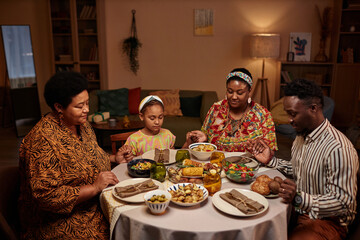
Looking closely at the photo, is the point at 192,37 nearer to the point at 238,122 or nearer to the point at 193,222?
the point at 238,122

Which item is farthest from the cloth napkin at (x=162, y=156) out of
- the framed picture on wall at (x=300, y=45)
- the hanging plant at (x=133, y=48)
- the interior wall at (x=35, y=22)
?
the interior wall at (x=35, y=22)

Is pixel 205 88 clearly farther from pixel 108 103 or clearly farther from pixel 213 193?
pixel 213 193

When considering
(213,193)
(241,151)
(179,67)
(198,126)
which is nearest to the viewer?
(213,193)

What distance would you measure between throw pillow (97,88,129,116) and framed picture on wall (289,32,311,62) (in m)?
3.34

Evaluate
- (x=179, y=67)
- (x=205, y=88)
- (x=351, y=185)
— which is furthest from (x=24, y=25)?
(x=351, y=185)

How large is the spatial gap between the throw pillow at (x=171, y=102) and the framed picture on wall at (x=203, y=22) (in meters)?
1.49

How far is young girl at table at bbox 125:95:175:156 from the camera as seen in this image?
220 centimetres

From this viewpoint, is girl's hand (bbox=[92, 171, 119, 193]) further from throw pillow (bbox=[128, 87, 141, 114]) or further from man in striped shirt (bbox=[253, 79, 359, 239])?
throw pillow (bbox=[128, 87, 141, 114])

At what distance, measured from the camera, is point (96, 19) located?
18.7ft

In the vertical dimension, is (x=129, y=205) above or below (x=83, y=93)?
below

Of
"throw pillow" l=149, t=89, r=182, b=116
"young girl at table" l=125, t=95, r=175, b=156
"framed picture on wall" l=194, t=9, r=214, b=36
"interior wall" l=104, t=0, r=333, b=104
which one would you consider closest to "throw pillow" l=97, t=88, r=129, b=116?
"throw pillow" l=149, t=89, r=182, b=116

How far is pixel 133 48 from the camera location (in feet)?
19.3

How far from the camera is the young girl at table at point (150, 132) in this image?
2203mm

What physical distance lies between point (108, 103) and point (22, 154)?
11.4 ft
